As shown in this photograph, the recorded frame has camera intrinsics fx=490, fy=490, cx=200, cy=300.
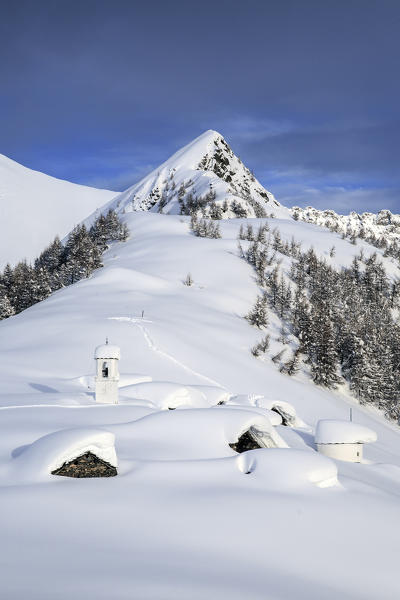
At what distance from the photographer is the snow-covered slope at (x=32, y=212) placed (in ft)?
481

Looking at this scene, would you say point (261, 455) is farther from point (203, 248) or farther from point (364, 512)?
point (203, 248)

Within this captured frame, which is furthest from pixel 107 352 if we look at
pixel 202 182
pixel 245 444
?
pixel 202 182

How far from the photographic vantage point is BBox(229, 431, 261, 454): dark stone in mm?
12970

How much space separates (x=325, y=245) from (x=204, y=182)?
41576 millimetres

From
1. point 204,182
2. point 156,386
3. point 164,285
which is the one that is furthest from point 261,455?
point 204,182

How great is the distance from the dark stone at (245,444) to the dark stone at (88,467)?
4.59 metres

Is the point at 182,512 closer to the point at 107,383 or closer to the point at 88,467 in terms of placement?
the point at 88,467

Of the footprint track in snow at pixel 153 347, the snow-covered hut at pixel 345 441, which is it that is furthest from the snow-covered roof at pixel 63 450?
the footprint track in snow at pixel 153 347

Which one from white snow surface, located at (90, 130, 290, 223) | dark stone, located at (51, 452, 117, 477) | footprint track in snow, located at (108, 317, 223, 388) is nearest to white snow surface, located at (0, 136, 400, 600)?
dark stone, located at (51, 452, 117, 477)

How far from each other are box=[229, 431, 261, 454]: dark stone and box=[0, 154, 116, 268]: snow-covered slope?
131000 mm

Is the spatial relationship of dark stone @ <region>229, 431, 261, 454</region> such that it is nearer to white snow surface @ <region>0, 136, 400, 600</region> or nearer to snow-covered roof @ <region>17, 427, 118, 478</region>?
white snow surface @ <region>0, 136, 400, 600</region>

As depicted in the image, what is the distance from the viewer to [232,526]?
750cm

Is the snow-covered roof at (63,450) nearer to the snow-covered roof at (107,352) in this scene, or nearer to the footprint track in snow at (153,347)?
the snow-covered roof at (107,352)

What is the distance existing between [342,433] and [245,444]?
21.6 feet
